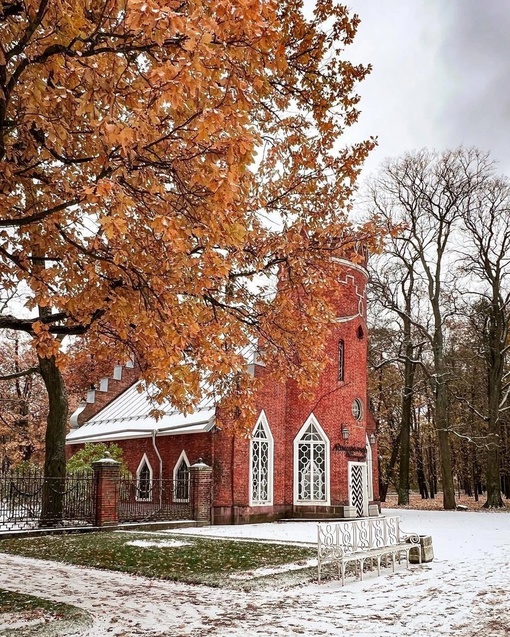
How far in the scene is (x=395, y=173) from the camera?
31.6 m

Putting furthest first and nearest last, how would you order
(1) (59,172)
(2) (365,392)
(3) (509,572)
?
(2) (365,392) → (3) (509,572) → (1) (59,172)

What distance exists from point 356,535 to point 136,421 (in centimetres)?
1531

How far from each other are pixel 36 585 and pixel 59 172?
576 centimetres

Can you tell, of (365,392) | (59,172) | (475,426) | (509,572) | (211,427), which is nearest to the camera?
(59,172)

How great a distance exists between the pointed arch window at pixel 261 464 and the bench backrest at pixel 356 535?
9.94 metres

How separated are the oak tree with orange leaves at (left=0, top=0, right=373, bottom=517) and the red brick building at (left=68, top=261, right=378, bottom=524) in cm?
1025

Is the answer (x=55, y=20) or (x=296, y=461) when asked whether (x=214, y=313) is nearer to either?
(x=55, y=20)

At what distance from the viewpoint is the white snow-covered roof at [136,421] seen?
21.2 metres

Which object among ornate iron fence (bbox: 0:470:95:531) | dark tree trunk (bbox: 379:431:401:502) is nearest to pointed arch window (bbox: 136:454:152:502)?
ornate iron fence (bbox: 0:470:95:531)

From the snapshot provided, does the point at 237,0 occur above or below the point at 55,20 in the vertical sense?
below

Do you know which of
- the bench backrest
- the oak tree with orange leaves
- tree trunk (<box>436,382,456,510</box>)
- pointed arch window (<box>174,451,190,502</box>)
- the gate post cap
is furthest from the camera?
tree trunk (<box>436,382,456,510</box>)

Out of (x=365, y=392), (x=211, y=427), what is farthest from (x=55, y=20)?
(x=365, y=392)

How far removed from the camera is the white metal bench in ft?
32.0

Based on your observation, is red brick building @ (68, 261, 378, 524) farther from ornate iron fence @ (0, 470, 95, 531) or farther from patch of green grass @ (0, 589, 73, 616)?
patch of green grass @ (0, 589, 73, 616)
